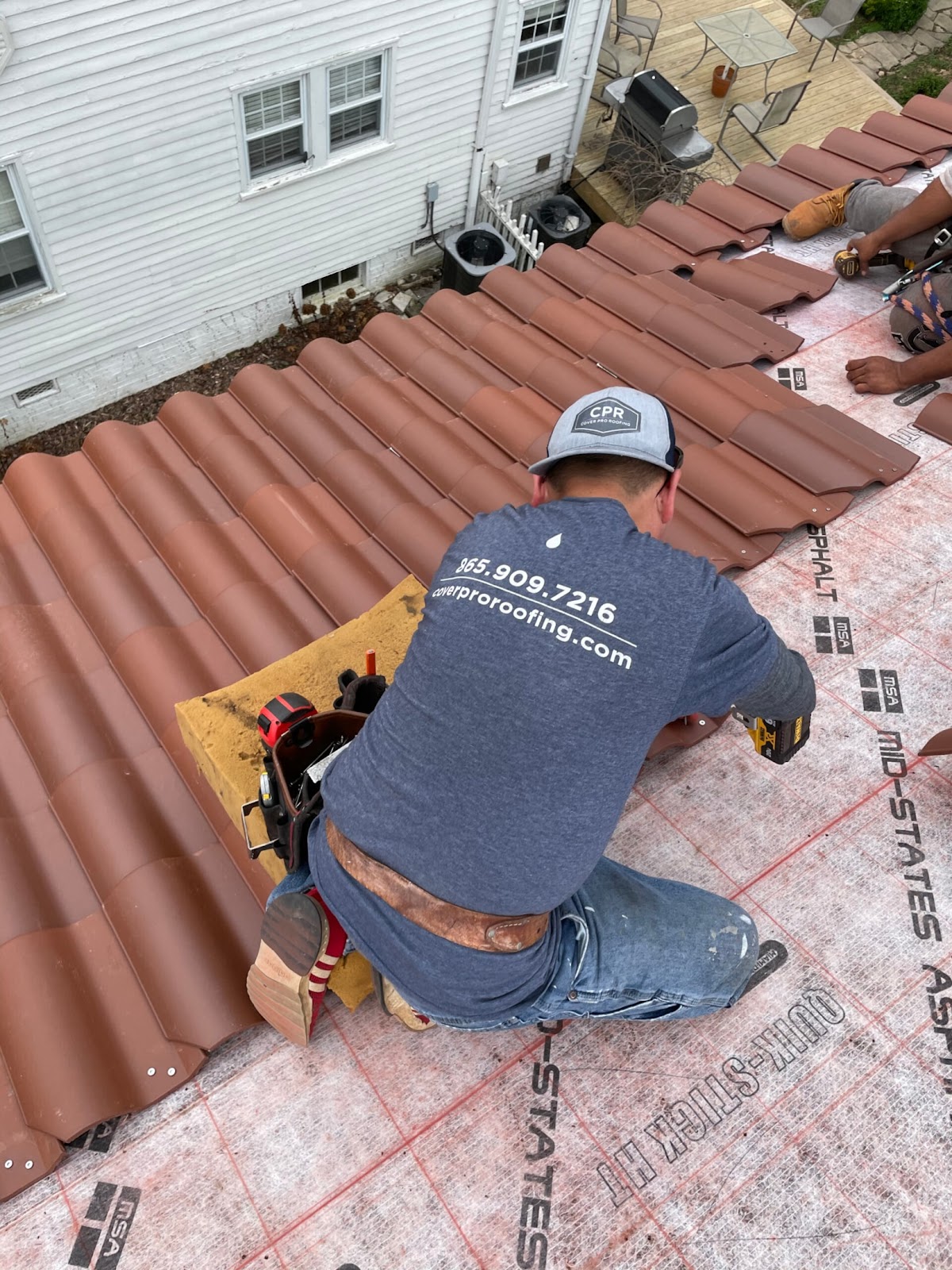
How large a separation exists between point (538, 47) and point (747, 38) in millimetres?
4265

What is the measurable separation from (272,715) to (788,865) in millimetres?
2119

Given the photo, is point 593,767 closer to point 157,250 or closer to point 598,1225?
point 598,1225

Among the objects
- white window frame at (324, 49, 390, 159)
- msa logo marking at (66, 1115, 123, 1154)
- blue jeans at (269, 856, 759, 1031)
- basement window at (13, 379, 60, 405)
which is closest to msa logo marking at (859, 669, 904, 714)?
blue jeans at (269, 856, 759, 1031)

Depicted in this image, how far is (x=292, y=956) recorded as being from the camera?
270cm

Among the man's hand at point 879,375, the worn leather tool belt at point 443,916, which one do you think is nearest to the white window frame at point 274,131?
the man's hand at point 879,375

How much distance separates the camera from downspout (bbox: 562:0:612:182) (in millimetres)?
10656

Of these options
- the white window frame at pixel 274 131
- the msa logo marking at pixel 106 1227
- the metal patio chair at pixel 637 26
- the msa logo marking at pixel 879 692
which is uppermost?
the msa logo marking at pixel 879 692

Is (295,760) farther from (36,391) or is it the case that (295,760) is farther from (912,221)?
(36,391)

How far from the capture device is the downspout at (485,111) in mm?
9422

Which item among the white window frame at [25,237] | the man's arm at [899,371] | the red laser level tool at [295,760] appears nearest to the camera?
the red laser level tool at [295,760]

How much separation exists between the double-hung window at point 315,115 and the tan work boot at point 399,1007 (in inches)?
330

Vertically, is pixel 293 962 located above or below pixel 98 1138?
above

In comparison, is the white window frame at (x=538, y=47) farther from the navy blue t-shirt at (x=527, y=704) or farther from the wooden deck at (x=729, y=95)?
the navy blue t-shirt at (x=527, y=704)

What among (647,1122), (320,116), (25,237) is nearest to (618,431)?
(647,1122)
